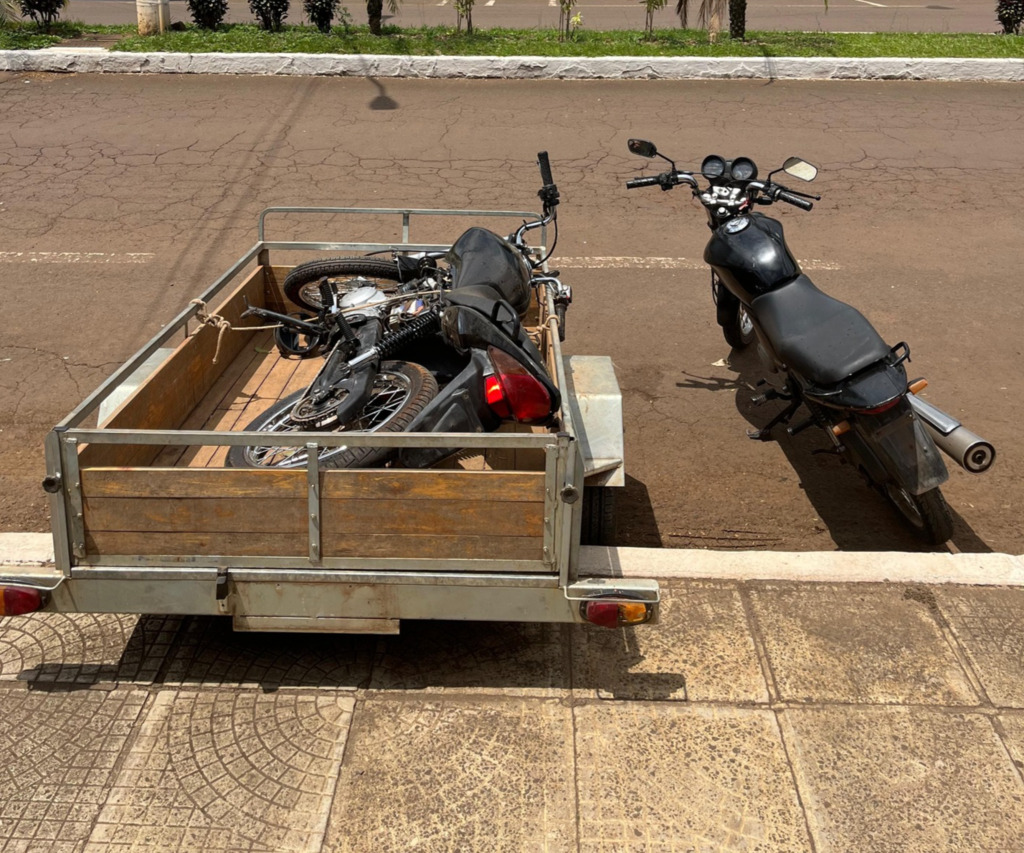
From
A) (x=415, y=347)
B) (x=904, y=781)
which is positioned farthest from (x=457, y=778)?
(x=415, y=347)

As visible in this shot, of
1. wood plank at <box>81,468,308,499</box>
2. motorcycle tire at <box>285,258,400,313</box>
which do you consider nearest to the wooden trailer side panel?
wood plank at <box>81,468,308,499</box>

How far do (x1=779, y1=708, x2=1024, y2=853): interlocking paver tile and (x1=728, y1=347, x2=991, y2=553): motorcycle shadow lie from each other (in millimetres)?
1521

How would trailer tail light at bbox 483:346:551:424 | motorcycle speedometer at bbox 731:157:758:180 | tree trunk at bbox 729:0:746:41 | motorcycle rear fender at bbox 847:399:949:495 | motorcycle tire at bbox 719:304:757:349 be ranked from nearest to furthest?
1. trailer tail light at bbox 483:346:551:424
2. motorcycle rear fender at bbox 847:399:949:495
3. motorcycle speedometer at bbox 731:157:758:180
4. motorcycle tire at bbox 719:304:757:349
5. tree trunk at bbox 729:0:746:41

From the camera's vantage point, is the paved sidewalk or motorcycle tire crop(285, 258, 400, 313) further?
motorcycle tire crop(285, 258, 400, 313)

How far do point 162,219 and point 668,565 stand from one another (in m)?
7.16

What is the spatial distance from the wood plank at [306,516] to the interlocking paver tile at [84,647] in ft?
2.64

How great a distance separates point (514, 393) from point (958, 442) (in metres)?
2.28

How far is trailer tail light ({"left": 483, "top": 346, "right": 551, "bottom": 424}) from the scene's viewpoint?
434cm

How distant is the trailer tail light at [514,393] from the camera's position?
Answer: 14.2ft

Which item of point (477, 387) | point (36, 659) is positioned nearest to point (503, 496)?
point (477, 387)

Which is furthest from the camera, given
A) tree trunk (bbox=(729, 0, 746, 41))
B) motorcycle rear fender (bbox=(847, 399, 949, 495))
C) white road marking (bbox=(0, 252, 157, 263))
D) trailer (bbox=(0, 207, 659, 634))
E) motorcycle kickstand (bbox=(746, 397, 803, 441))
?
tree trunk (bbox=(729, 0, 746, 41))

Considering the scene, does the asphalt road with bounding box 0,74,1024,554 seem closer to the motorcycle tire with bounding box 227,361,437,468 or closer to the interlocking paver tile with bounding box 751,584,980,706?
the interlocking paver tile with bounding box 751,584,980,706

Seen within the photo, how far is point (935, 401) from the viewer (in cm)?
690

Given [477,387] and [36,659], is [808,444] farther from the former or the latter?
[36,659]
